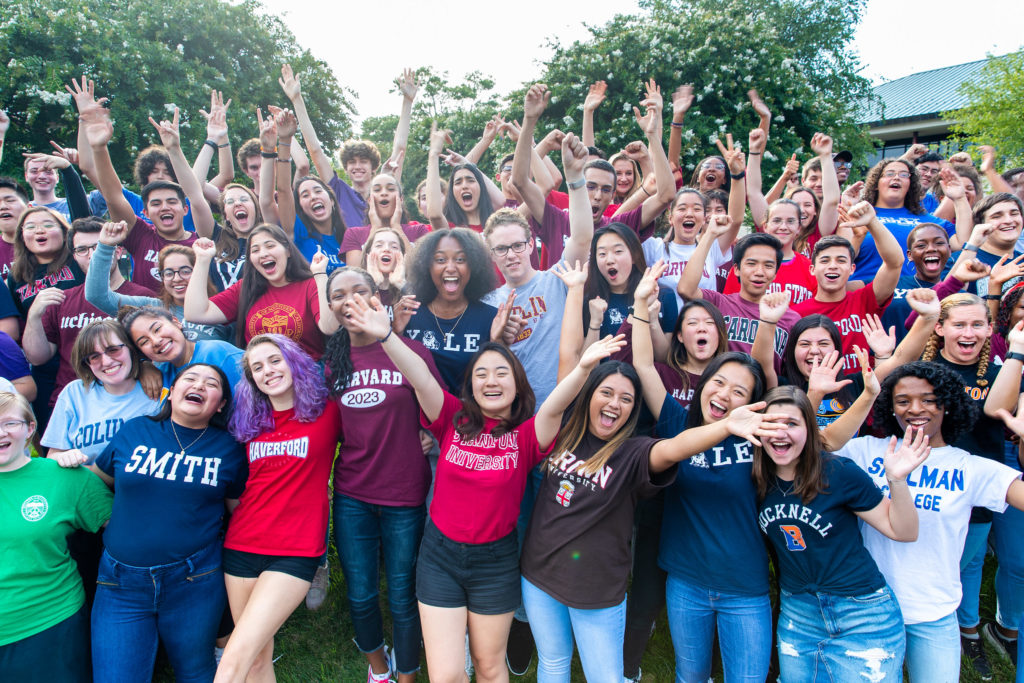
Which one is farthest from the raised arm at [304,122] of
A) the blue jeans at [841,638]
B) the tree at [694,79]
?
the tree at [694,79]

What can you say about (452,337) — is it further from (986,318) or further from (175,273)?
(986,318)

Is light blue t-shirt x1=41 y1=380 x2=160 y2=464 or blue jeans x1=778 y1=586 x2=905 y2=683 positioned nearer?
blue jeans x1=778 y1=586 x2=905 y2=683

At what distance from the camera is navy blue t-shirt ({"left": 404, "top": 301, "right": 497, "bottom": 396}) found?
3816mm

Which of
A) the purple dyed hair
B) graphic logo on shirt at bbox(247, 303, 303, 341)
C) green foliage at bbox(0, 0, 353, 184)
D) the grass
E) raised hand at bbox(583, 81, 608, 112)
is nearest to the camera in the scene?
the purple dyed hair

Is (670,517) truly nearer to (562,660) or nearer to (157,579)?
(562,660)

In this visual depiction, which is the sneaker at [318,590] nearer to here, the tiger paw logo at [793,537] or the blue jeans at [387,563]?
the blue jeans at [387,563]

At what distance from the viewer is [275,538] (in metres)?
3.16

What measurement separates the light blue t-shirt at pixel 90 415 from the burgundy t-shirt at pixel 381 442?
4.02ft

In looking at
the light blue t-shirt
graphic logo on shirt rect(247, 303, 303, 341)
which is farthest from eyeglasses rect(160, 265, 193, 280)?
the light blue t-shirt

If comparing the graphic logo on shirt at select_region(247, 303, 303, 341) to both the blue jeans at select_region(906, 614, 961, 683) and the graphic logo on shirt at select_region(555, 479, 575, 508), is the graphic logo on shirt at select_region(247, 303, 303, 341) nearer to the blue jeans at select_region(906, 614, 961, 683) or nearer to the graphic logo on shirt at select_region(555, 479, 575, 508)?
the graphic logo on shirt at select_region(555, 479, 575, 508)

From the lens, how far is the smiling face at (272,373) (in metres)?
3.29

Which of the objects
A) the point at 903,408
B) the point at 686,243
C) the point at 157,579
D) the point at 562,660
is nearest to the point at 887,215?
the point at 686,243

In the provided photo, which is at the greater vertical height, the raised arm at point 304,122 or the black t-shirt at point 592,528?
the raised arm at point 304,122

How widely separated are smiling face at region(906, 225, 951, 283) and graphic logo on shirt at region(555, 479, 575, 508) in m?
3.58
